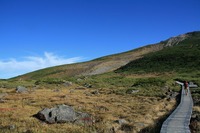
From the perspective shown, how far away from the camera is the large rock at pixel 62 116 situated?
2220 centimetres

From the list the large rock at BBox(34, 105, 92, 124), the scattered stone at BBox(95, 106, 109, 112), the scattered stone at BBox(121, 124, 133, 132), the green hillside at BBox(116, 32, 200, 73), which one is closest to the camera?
the scattered stone at BBox(121, 124, 133, 132)

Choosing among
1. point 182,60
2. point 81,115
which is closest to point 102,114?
point 81,115

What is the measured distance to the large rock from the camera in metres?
22.2

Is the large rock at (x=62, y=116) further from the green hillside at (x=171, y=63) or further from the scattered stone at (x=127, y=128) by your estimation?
the green hillside at (x=171, y=63)

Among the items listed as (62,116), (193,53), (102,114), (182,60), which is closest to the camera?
(62,116)

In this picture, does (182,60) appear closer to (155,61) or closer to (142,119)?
(155,61)

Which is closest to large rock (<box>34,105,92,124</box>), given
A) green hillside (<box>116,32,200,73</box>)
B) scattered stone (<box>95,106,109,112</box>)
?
scattered stone (<box>95,106,109,112</box>)

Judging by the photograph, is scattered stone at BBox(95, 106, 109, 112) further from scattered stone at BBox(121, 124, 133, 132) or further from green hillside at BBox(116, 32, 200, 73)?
green hillside at BBox(116, 32, 200, 73)

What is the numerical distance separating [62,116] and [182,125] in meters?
9.34

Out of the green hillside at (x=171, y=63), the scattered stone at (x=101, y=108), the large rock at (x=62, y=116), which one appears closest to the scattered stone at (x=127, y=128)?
the large rock at (x=62, y=116)

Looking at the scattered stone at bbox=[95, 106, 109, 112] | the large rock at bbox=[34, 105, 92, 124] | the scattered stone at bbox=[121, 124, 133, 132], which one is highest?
the large rock at bbox=[34, 105, 92, 124]

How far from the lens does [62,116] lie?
2255 cm

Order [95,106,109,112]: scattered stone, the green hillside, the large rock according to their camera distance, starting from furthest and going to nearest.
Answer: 1. the green hillside
2. [95,106,109,112]: scattered stone
3. the large rock

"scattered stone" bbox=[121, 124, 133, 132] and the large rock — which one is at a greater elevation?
the large rock
